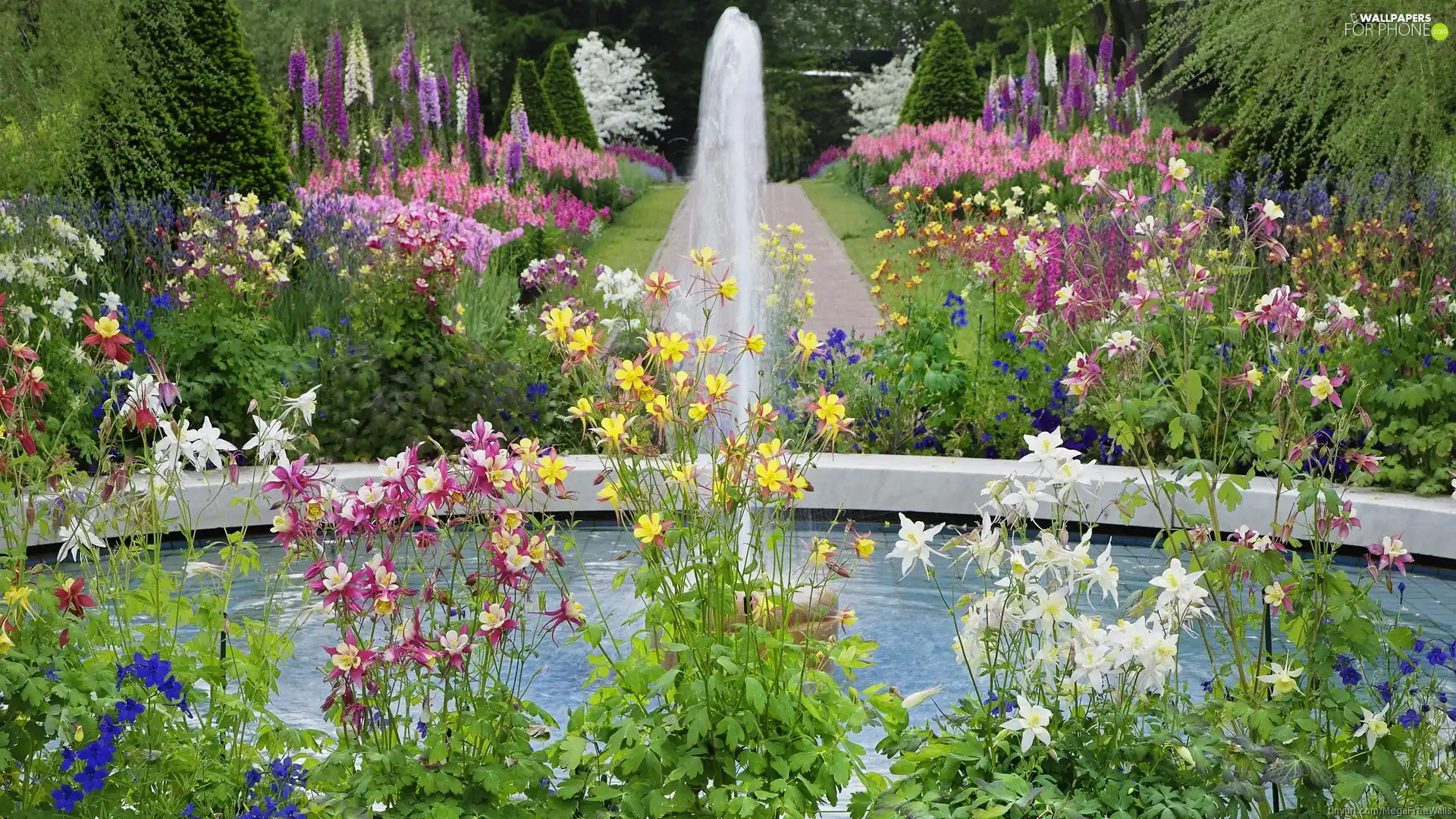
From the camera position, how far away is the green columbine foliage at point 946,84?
54.2 ft

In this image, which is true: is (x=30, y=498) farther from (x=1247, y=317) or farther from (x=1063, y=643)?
(x=1247, y=317)

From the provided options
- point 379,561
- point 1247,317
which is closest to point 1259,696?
point 1247,317

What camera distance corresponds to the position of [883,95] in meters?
26.8

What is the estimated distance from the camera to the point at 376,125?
35.9 feet

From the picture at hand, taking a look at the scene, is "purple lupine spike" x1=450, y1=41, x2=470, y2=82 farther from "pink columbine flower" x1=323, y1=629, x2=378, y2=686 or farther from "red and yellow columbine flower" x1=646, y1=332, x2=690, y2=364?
"pink columbine flower" x1=323, y1=629, x2=378, y2=686

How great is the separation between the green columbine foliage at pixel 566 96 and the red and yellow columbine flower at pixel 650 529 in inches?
691

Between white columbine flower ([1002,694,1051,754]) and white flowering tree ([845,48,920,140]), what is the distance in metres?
25.2

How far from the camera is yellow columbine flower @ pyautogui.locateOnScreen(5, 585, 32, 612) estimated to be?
5.90ft

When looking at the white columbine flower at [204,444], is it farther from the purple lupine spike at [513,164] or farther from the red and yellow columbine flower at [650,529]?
the purple lupine spike at [513,164]

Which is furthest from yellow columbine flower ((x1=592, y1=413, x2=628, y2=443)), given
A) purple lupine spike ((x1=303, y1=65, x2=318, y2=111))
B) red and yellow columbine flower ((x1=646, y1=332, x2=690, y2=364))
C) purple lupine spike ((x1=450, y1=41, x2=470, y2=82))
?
purple lupine spike ((x1=450, y1=41, x2=470, y2=82))

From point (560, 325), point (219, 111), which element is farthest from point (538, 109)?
point (560, 325)

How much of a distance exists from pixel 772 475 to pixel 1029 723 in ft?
1.56

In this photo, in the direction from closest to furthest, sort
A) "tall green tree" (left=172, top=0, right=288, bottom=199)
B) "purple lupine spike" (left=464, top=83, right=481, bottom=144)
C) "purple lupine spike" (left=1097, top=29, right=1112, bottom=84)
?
"tall green tree" (left=172, top=0, right=288, bottom=199)
"purple lupine spike" (left=464, top=83, right=481, bottom=144)
"purple lupine spike" (left=1097, top=29, right=1112, bottom=84)

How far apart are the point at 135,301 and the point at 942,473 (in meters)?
3.47
